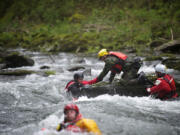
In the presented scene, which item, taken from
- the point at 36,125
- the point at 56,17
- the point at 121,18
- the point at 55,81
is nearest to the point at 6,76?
the point at 55,81

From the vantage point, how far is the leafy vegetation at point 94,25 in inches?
805

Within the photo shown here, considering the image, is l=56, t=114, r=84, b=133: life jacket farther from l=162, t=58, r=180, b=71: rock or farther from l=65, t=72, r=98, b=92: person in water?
l=162, t=58, r=180, b=71: rock

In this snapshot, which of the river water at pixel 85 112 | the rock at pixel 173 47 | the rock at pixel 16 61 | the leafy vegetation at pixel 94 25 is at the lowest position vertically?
the river water at pixel 85 112

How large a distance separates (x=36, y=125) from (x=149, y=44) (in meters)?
15.8

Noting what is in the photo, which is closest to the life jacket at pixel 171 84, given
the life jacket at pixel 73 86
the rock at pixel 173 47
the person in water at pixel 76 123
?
the life jacket at pixel 73 86

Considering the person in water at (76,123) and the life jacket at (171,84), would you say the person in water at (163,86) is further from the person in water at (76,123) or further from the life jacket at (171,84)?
the person in water at (76,123)

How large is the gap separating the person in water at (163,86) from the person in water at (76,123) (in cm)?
338

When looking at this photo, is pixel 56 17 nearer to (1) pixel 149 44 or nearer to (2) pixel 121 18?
(2) pixel 121 18

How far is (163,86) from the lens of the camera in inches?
263

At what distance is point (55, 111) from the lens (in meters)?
6.39

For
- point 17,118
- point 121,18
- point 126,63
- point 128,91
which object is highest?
point 121,18

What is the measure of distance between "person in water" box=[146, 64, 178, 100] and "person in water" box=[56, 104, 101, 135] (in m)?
3.38

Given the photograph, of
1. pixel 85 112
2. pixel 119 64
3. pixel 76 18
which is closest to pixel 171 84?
pixel 119 64

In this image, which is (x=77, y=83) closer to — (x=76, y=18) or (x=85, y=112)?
(x=85, y=112)
